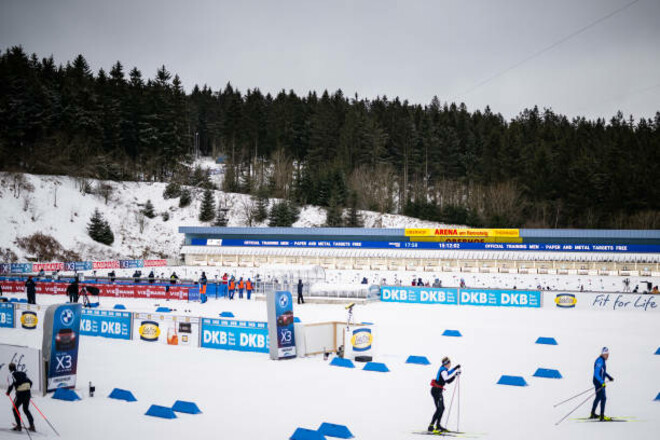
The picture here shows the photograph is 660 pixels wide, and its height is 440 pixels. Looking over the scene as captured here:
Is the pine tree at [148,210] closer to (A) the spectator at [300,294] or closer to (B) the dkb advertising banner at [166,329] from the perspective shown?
(A) the spectator at [300,294]

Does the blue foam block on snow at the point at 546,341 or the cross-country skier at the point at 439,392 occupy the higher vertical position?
the cross-country skier at the point at 439,392

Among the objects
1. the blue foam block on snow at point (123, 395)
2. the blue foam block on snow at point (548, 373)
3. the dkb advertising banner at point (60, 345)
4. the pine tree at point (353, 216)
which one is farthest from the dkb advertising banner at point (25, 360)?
the pine tree at point (353, 216)

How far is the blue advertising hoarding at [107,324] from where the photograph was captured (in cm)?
2106

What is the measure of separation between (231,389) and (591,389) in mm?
8509

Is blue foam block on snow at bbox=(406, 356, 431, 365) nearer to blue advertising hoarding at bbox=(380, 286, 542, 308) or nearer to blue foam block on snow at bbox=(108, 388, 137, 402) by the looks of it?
blue foam block on snow at bbox=(108, 388, 137, 402)

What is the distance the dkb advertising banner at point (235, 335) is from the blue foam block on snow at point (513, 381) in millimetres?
7600

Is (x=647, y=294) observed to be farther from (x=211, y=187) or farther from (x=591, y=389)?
(x=211, y=187)

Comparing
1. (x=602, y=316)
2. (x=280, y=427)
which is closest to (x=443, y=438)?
(x=280, y=427)

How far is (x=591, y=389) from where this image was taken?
43.3ft

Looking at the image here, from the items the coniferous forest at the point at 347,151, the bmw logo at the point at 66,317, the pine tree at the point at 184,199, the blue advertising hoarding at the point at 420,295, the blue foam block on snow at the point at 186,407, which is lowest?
the blue advertising hoarding at the point at 420,295

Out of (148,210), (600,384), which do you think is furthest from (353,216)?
(600,384)

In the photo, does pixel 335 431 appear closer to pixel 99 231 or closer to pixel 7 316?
pixel 7 316

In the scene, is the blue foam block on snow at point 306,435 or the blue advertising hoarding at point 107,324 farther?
the blue advertising hoarding at point 107,324

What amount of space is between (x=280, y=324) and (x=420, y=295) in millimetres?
19760
